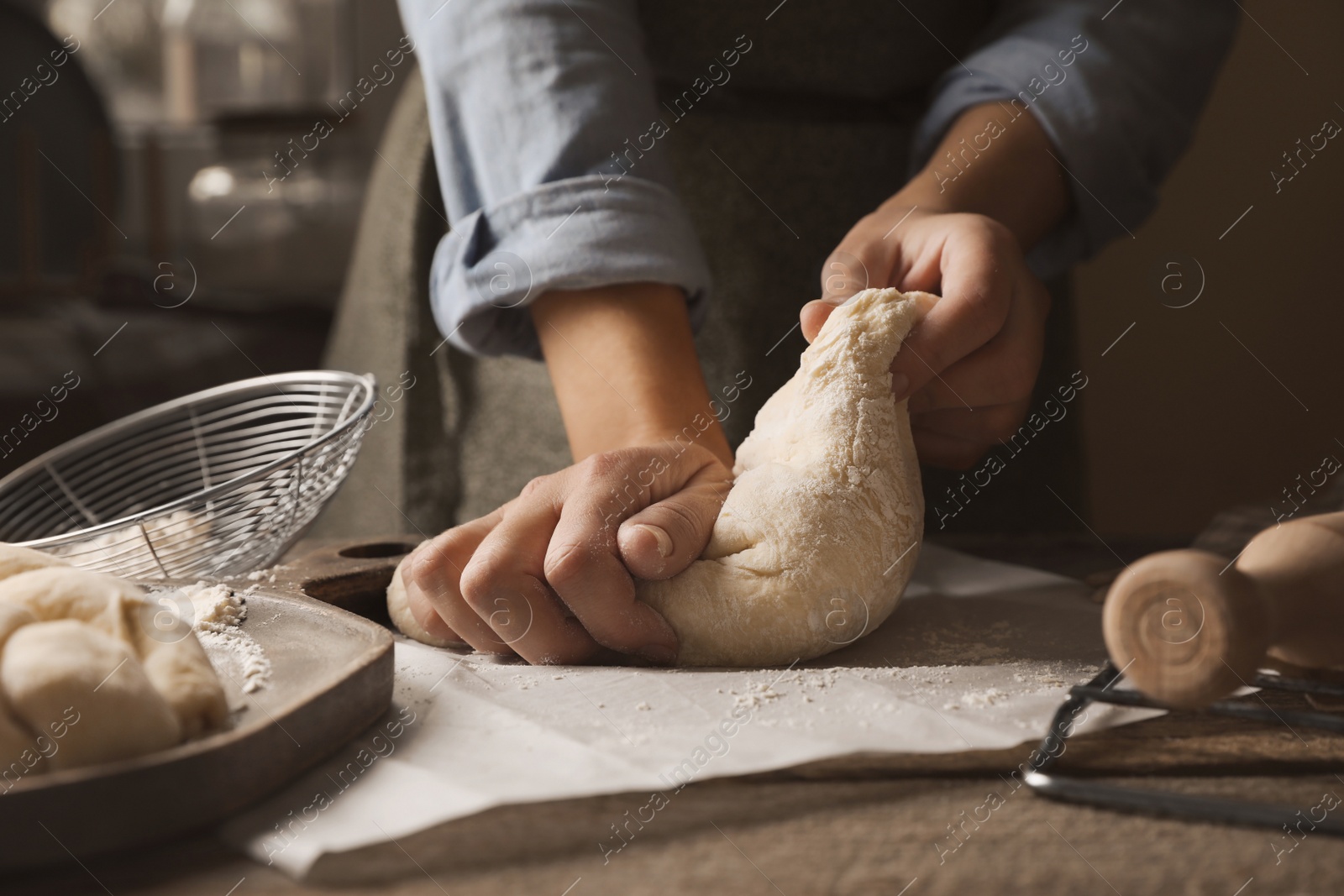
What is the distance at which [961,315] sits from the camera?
610 mm

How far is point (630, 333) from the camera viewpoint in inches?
28.7

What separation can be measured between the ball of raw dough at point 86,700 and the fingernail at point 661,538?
0.24 meters

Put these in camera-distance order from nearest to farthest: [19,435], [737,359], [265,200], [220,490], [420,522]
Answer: [220,490] → [737,359] → [420,522] → [19,435] → [265,200]

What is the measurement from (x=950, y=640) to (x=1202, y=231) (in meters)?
1.22

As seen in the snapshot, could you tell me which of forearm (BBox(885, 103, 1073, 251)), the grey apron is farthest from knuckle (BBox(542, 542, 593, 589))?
the grey apron

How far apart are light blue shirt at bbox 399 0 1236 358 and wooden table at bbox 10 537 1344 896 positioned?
0.43 m

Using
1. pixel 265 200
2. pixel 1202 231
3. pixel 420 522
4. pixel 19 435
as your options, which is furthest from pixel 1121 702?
pixel 265 200

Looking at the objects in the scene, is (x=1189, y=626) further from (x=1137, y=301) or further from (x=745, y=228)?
(x=1137, y=301)

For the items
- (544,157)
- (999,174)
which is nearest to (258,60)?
(544,157)

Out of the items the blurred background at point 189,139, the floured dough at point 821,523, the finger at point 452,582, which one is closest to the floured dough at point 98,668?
the finger at point 452,582

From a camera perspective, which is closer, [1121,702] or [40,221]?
[1121,702]

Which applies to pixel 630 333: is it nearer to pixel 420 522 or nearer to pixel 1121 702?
pixel 1121 702

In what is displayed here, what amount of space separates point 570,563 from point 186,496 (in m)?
0.30

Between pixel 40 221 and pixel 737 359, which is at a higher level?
pixel 40 221
